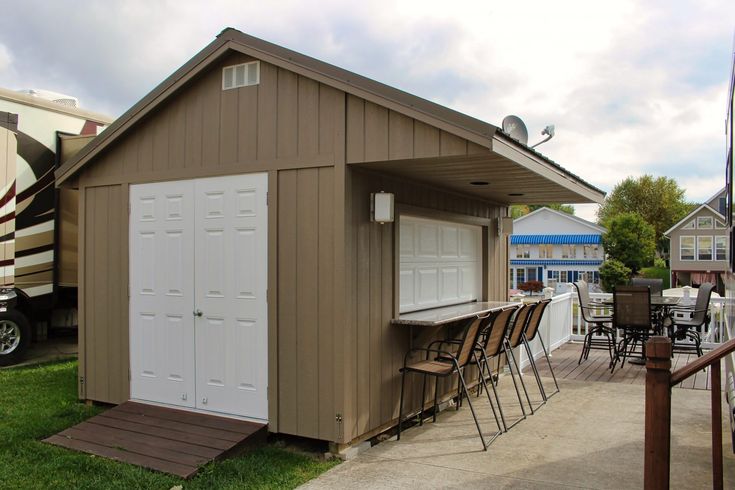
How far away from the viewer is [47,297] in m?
8.59

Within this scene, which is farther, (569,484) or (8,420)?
(8,420)

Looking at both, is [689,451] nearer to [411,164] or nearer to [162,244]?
[411,164]

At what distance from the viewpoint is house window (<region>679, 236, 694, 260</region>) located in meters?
35.4

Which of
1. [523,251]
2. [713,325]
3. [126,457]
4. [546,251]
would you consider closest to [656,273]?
[546,251]

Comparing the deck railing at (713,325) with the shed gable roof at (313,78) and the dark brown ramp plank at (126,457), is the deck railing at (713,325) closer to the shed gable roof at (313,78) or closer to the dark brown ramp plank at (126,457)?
the shed gable roof at (313,78)

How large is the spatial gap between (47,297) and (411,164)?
6593mm

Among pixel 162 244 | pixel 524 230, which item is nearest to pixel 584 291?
pixel 162 244

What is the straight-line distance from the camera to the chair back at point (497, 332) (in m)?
5.25

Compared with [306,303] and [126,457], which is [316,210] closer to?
[306,303]

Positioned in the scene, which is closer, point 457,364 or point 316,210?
point 316,210

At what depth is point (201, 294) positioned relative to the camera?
5.10m

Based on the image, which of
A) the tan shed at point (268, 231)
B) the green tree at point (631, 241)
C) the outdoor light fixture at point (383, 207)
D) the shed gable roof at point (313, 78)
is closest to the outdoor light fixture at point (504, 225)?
the tan shed at point (268, 231)

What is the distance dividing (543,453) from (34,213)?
7528 millimetres

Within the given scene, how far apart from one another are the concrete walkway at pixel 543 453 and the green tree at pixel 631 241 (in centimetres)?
3132
